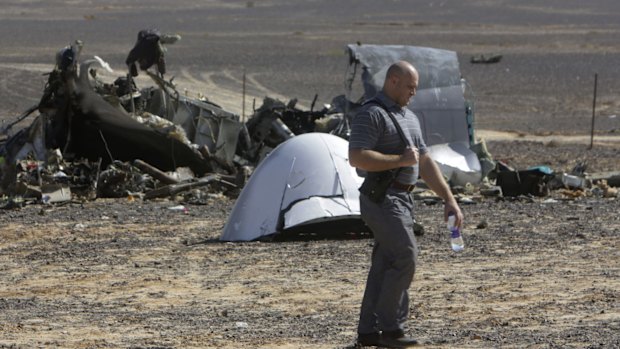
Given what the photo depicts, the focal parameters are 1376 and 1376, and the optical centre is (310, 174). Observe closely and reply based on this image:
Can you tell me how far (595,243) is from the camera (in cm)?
Result: 1392

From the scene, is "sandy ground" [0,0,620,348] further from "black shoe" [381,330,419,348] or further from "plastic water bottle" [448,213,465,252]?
"plastic water bottle" [448,213,465,252]

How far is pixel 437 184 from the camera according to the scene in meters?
8.01

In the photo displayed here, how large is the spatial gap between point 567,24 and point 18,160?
210ft

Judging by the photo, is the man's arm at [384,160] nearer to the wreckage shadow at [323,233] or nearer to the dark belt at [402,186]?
the dark belt at [402,186]

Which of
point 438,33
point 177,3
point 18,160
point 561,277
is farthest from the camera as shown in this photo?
point 177,3

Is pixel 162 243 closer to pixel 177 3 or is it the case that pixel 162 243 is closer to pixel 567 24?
pixel 567 24

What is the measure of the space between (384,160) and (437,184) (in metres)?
0.38

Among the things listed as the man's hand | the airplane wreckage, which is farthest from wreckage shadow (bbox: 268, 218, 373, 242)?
the man's hand

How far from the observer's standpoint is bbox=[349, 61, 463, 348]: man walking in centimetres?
792

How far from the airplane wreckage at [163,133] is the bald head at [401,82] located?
33.3 ft

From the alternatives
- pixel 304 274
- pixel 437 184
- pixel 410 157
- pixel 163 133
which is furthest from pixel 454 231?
pixel 163 133

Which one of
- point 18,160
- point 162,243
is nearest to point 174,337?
point 162,243

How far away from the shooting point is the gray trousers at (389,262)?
7.95m

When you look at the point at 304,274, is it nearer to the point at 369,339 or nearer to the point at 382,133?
the point at 369,339
